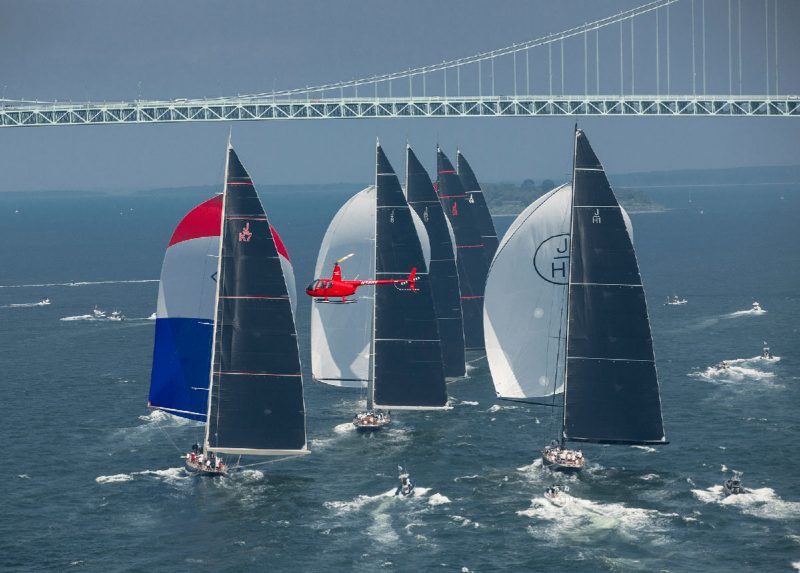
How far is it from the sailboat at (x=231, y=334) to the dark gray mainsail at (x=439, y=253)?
1436 cm

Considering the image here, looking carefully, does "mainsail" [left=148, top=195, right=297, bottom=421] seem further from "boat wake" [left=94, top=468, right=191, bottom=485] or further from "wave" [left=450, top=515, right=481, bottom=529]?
"wave" [left=450, top=515, right=481, bottom=529]

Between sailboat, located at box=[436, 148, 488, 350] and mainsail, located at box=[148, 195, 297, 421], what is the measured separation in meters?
20.8

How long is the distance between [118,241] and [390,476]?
158036 millimetres

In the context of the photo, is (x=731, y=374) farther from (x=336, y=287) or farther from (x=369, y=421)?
(x=336, y=287)

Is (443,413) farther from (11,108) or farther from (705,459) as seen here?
Answer: (11,108)

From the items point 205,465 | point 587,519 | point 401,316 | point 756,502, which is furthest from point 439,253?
point 756,502

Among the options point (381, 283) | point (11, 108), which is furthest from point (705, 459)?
point (11, 108)

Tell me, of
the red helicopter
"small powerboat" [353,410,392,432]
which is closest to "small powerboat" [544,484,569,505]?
the red helicopter

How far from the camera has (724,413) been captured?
2254 inches

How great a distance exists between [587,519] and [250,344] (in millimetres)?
12833

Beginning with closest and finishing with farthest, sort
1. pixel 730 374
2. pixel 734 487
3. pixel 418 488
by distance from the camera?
pixel 734 487 → pixel 418 488 → pixel 730 374

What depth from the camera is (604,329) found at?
148ft

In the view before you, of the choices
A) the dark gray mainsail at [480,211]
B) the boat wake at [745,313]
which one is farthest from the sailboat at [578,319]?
the boat wake at [745,313]

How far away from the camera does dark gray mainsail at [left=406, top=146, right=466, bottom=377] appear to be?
6112cm
